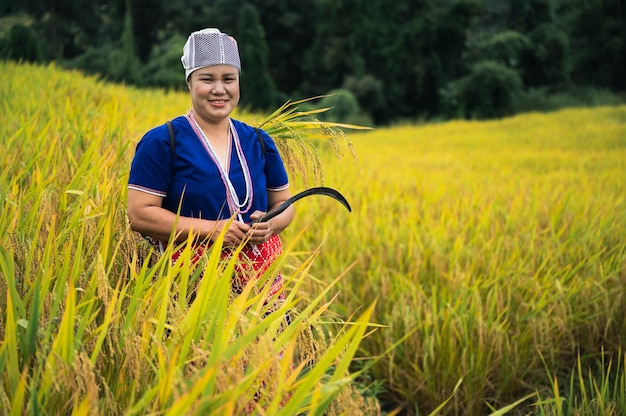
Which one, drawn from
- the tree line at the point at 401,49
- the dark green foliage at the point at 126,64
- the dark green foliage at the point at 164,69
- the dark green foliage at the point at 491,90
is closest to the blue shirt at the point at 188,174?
the dark green foliage at the point at 164,69

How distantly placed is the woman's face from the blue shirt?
0.22ft

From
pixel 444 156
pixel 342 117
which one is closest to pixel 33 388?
pixel 444 156

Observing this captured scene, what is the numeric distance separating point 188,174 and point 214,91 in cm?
21

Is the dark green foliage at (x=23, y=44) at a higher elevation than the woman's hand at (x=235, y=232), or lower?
higher

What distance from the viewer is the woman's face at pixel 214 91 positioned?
139 centimetres

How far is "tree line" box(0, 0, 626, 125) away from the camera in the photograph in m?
19.3

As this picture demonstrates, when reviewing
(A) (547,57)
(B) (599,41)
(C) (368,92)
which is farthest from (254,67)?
(B) (599,41)

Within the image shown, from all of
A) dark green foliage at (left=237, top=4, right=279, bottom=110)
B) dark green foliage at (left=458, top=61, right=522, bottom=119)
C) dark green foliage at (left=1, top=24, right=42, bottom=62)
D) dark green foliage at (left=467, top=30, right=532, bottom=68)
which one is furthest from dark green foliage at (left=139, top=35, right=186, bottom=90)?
dark green foliage at (left=467, top=30, right=532, bottom=68)

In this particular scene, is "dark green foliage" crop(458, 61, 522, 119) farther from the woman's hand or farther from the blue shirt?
the woman's hand

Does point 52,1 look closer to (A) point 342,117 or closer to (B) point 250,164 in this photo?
(A) point 342,117

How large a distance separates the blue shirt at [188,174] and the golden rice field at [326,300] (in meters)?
0.14

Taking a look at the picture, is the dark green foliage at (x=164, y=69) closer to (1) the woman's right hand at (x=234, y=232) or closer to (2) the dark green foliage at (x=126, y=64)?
(2) the dark green foliage at (x=126, y=64)

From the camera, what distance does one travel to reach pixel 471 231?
10.6 feet

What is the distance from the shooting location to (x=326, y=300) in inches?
95.4
